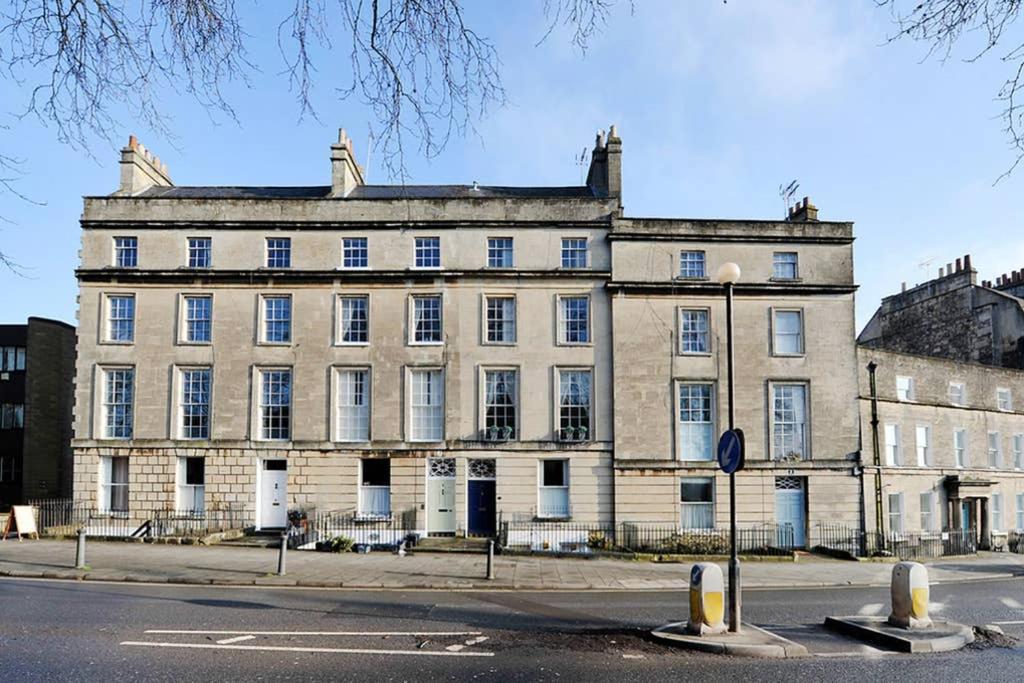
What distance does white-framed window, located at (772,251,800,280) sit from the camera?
2952 cm

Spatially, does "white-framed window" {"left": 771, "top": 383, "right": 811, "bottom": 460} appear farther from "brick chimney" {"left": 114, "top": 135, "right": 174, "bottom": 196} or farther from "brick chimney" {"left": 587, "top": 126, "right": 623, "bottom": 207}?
"brick chimney" {"left": 114, "top": 135, "right": 174, "bottom": 196}

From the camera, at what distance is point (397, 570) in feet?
64.7

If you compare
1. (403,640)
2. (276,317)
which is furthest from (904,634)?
(276,317)

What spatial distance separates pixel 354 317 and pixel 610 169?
437 inches

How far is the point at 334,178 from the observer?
98.6 feet

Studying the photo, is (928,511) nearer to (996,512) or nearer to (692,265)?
(996,512)

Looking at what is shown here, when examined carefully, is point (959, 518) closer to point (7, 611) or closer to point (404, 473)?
point (404, 473)

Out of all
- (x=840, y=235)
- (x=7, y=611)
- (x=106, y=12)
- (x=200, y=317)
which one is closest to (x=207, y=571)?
(x=7, y=611)

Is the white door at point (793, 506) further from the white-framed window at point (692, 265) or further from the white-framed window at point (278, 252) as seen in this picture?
the white-framed window at point (278, 252)

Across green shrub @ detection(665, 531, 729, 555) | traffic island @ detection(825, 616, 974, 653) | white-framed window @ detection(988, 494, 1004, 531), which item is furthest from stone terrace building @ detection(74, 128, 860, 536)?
traffic island @ detection(825, 616, 974, 653)

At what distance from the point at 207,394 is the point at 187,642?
791 inches

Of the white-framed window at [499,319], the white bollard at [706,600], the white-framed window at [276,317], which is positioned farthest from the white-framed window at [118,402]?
the white bollard at [706,600]

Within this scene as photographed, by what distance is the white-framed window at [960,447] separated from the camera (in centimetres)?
3297

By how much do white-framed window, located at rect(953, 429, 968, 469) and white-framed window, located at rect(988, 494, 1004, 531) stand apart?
8.27 ft
